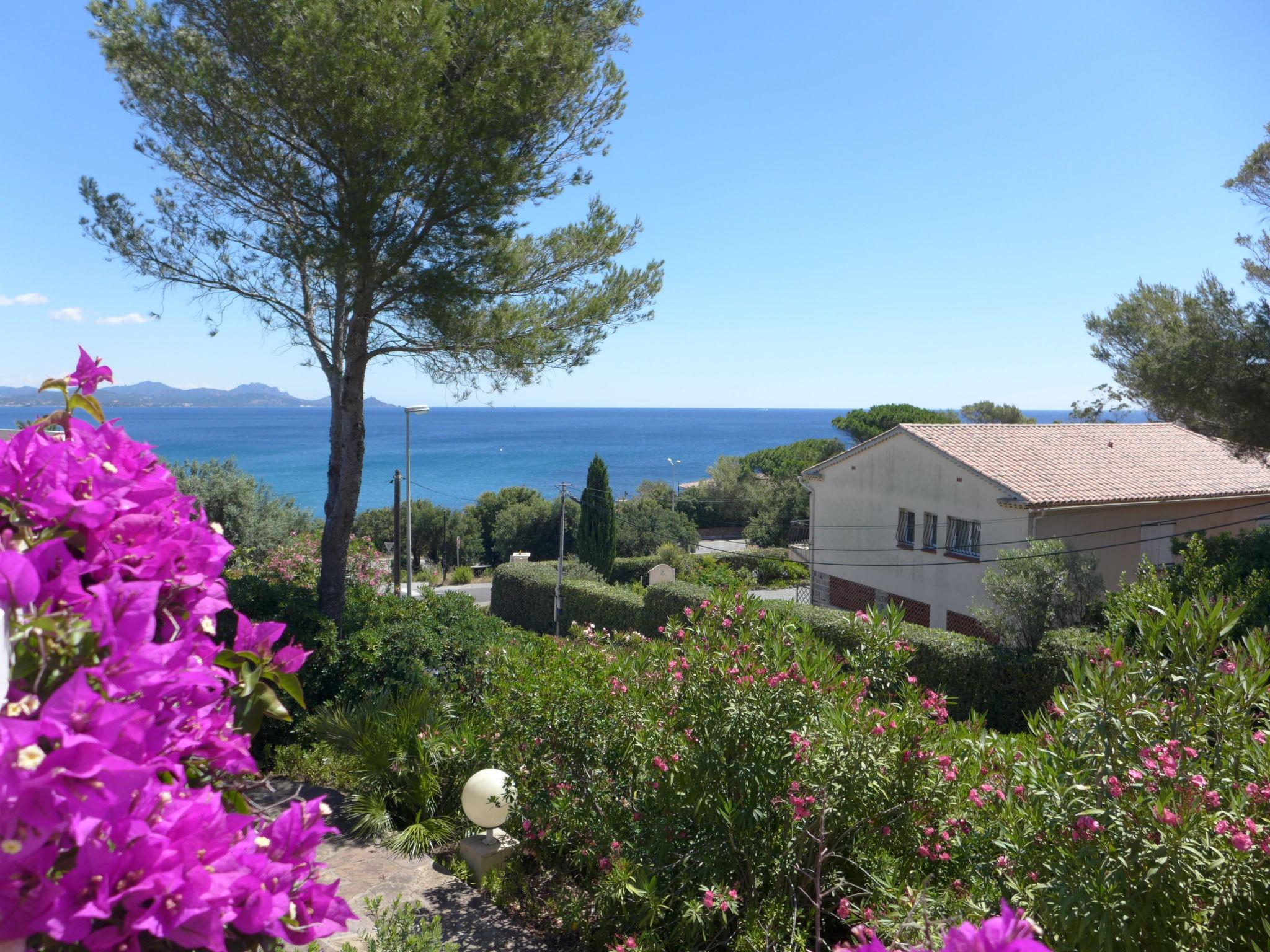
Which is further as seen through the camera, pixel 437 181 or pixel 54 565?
pixel 437 181

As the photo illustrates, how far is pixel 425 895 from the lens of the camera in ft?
17.9

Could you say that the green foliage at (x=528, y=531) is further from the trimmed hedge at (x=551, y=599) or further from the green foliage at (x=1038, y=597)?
the green foliage at (x=1038, y=597)

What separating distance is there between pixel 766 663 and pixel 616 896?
1.55 m

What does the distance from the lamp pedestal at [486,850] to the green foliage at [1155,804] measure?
3852 mm

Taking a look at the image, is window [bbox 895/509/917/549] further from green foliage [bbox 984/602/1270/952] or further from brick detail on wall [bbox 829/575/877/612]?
green foliage [bbox 984/602/1270/952]

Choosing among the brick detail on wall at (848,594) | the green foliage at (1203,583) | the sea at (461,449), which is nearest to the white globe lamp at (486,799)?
the green foliage at (1203,583)

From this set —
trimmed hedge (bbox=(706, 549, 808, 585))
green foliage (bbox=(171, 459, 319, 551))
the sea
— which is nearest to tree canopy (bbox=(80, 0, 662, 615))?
green foliage (bbox=(171, 459, 319, 551))

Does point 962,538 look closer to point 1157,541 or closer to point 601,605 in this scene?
point 1157,541

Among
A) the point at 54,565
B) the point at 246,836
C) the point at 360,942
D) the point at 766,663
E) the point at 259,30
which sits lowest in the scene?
the point at 360,942

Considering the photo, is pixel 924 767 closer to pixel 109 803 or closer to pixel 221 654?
pixel 221 654

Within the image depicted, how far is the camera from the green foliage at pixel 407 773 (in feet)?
20.8

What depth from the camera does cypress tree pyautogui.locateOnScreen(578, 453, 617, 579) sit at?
107 ft

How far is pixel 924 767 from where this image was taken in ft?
11.9

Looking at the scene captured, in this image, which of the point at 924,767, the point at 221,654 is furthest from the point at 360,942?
the point at 221,654
